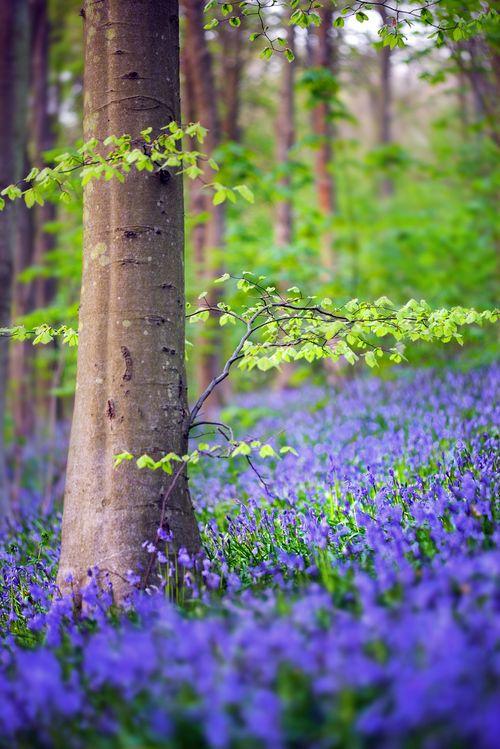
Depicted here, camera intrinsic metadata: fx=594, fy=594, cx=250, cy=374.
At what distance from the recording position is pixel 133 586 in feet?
9.43

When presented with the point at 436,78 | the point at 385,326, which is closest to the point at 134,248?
the point at 385,326

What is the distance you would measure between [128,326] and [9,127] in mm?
4629

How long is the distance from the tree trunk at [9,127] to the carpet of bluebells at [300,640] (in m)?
3.29

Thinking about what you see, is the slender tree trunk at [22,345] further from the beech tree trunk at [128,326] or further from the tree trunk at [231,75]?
the beech tree trunk at [128,326]

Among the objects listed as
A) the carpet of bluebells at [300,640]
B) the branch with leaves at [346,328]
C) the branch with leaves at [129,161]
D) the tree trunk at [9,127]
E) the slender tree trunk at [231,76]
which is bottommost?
the carpet of bluebells at [300,640]

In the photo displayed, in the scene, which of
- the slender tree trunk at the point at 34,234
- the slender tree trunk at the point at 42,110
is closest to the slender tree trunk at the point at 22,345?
the slender tree trunk at the point at 34,234

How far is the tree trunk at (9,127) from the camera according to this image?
20.5 ft

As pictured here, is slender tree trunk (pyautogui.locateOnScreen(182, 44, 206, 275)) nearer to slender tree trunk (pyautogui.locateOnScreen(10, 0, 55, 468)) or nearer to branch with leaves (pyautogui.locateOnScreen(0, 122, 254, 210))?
slender tree trunk (pyautogui.locateOnScreen(10, 0, 55, 468))

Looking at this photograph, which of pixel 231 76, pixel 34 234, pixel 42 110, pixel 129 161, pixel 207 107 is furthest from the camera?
pixel 231 76

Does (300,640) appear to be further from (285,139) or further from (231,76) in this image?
(231,76)

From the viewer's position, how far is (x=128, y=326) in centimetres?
310

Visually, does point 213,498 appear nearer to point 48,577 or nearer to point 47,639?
point 48,577

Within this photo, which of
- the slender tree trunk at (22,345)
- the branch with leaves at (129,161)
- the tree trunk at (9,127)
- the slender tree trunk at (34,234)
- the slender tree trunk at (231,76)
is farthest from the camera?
the slender tree trunk at (231,76)

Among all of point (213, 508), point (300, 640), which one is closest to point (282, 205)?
point (213, 508)
